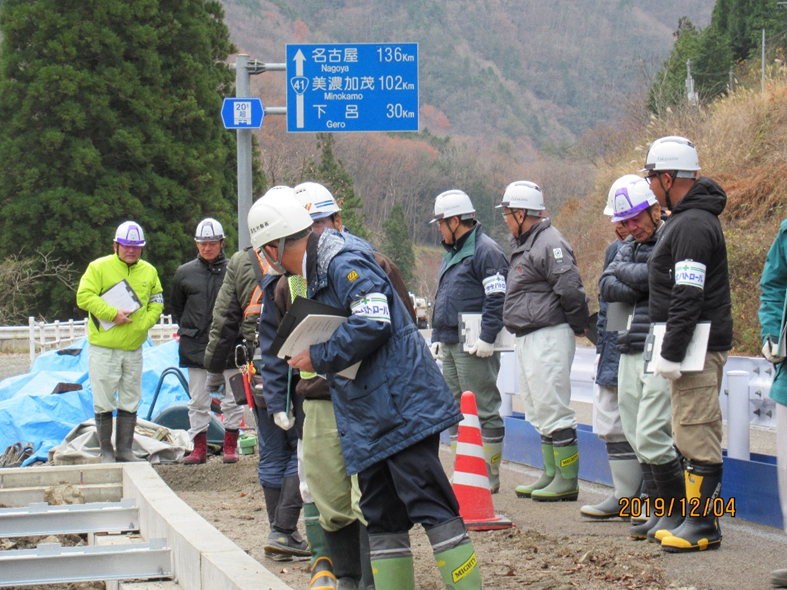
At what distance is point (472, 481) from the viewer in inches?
257

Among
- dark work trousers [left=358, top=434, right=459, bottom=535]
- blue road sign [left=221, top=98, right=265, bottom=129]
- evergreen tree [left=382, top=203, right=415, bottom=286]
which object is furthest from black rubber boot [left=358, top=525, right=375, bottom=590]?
evergreen tree [left=382, top=203, right=415, bottom=286]

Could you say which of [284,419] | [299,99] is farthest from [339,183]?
[284,419]

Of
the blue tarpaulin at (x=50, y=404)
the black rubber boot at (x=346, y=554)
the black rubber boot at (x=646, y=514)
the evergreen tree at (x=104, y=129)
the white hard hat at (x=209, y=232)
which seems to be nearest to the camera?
the black rubber boot at (x=346, y=554)

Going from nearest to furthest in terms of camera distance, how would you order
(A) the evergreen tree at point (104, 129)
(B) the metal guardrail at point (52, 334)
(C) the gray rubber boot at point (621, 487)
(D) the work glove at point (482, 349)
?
(C) the gray rubber boot at point (621, 487) → (D) the work glove at point (482, 349) → (B) the metal guardrail at point (52, 334) → (A) the evergreen tree at point (104, 129)

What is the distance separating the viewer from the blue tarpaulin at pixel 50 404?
1069 centimetres

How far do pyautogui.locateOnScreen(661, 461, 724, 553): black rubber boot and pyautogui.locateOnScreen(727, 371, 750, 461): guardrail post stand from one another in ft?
3.69

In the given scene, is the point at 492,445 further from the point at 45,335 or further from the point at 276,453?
the point at 45,335

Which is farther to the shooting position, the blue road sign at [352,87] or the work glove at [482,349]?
the blue road sign at [352,87]

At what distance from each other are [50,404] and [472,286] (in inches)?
225

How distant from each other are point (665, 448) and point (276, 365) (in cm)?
232

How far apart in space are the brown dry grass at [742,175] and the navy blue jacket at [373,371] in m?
11.9

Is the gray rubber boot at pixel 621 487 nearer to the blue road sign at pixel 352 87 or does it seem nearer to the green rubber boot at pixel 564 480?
the green rubber boot at pixel 564 480

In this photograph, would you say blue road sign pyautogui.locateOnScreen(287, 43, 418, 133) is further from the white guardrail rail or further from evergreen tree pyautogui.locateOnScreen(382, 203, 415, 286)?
evergreen tree pyautogui.locateOnScreen(382, 203, 415, 286)
